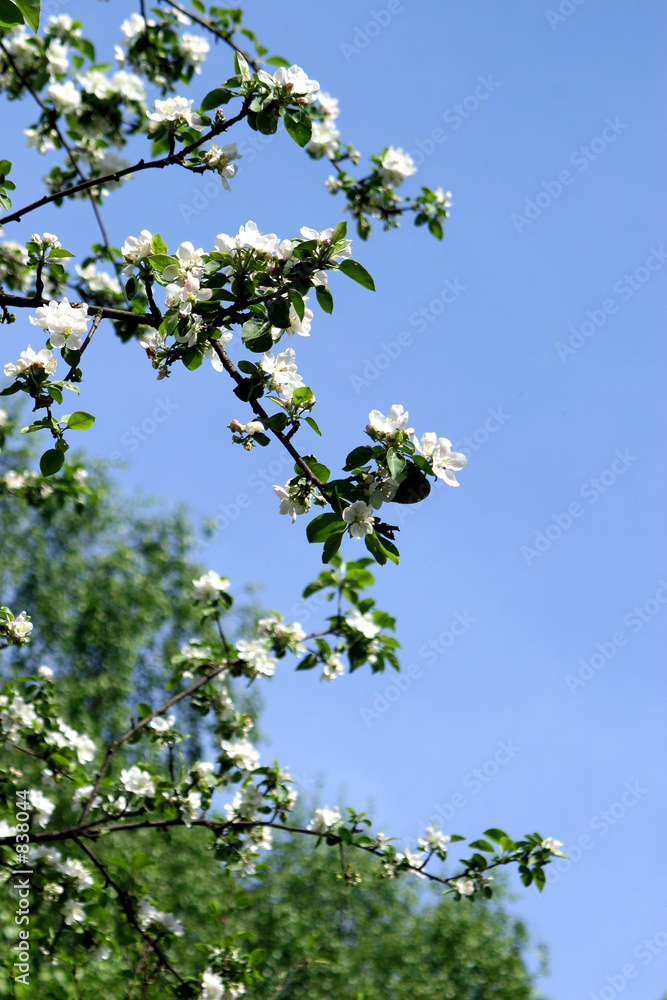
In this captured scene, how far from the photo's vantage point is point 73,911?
3.28 meters

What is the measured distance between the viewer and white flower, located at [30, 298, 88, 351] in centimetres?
179

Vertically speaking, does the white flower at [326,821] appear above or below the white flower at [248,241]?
below

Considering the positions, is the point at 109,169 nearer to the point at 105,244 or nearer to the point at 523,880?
the point at 105,244

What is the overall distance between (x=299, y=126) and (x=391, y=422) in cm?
87

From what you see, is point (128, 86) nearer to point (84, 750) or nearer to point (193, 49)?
point (193, 49)

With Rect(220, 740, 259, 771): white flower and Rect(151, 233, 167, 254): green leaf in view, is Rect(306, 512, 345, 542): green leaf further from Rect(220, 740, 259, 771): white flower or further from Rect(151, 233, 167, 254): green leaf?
Rect(220, 740, 259, 771): white flower

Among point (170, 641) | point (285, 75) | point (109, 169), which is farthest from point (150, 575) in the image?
point (285, 75)

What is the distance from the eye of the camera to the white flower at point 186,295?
1.71m

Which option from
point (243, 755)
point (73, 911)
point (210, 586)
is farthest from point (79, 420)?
point (73, 911)

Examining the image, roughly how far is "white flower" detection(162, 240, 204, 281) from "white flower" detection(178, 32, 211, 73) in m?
3.13

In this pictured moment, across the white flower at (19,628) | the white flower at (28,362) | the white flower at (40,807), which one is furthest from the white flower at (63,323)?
the white flower at (40,807)

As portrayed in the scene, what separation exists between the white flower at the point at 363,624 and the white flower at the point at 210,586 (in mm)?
640

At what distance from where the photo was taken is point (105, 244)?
393 centimetres

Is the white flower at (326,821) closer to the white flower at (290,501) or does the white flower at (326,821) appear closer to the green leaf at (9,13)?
the white flower at (290,501)
